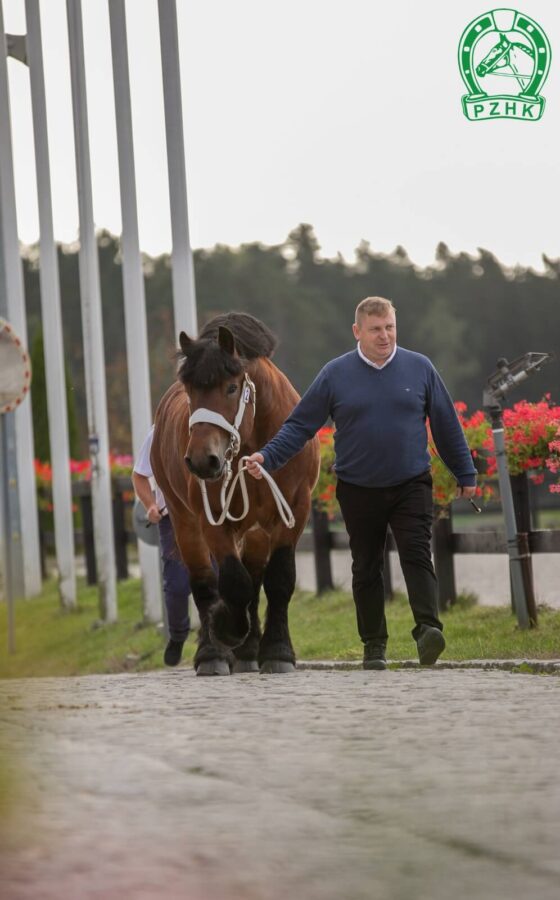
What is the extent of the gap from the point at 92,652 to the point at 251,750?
1117 centimetres

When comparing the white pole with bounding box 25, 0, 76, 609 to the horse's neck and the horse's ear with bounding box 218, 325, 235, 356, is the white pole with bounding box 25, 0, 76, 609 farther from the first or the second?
the horse's ear with bounding box 218, 325, 235, 356

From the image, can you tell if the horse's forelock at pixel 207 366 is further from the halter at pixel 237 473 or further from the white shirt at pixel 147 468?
the white shirt at pixel 147 468

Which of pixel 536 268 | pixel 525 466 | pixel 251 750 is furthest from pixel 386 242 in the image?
pixel 251 750

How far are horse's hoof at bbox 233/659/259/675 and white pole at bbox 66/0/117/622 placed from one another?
363 inches

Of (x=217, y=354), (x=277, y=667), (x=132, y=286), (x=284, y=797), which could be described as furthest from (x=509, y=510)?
(x=132, y=286)

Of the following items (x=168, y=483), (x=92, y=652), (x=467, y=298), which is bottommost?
(x=92, y=652)

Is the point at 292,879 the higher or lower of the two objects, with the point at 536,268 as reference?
lower

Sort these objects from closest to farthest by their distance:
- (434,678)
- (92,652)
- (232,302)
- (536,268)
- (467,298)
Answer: (434,678), (92,652), (536,268), (467,298), (232,302)

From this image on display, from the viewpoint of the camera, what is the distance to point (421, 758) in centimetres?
508

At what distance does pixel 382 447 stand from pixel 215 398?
86 cm

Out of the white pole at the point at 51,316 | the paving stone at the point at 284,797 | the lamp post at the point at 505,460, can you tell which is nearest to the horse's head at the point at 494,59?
the lamp post at the point at 505,460

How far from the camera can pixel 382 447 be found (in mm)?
8773

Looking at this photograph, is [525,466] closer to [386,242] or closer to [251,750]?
[251,750]

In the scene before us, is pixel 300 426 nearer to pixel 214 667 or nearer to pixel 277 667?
pixel 277 667
